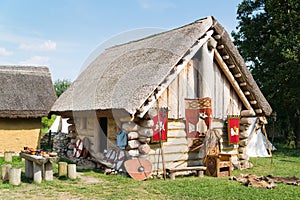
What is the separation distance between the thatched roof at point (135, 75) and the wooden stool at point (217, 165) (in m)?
2.82

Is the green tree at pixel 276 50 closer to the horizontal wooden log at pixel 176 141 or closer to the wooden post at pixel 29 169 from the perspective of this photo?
the horizontal wooden log at pixel 176 141

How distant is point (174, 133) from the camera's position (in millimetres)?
11297

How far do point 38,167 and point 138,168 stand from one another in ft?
8.99

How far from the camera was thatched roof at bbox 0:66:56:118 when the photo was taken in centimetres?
1580

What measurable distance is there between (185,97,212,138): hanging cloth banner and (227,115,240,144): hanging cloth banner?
1.07 metres

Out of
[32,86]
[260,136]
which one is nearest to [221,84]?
[260,136]

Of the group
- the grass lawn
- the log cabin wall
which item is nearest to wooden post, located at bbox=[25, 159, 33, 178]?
the grass lawn

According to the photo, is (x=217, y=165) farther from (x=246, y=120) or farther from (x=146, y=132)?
(x=246, y=120)

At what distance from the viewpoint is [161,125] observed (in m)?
10.5

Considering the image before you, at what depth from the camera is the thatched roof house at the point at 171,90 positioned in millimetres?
10227

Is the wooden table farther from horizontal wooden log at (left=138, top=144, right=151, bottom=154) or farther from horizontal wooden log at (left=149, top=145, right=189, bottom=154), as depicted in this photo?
horizontal wooden log at (left=149, top=145, right=189, bottom=154)

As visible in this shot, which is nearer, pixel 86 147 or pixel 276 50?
pixel 86 147

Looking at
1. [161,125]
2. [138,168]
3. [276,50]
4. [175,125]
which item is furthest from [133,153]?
[276,50]

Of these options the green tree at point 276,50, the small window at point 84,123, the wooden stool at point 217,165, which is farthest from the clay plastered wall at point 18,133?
the green tree at point 276,50
